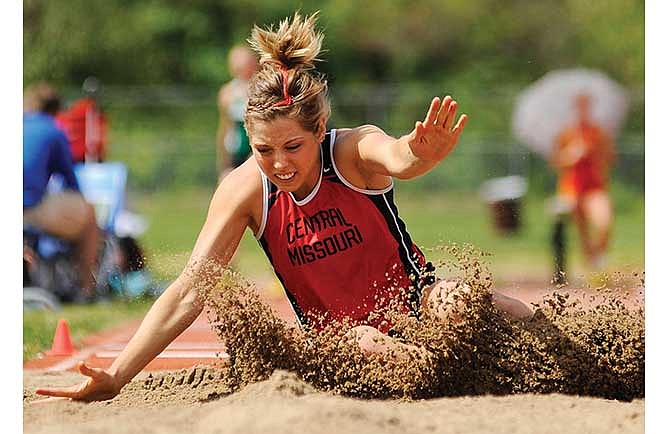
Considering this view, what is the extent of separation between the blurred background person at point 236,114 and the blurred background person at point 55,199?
1441 mm

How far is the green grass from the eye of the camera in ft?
23.9

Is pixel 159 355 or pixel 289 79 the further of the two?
pixel 159 355

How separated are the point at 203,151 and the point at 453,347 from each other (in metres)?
14.6

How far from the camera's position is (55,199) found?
9.33 metres

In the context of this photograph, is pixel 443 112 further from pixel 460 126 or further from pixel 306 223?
pixel 306 223

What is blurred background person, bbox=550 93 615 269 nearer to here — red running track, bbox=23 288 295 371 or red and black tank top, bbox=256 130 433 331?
red running track, bbox=23 288 295 371

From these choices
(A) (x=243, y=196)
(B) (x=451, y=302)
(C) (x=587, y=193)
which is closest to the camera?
(B) (x=451, y=302)

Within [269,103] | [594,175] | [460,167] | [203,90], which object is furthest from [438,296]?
[203,90]

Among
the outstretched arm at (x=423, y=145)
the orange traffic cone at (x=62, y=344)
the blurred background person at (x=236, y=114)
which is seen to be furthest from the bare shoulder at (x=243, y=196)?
the blurred background person at (x=236, y=114)

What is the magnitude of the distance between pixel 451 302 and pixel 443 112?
0.89m

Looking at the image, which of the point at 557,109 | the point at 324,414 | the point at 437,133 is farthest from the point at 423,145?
the point at 557,109

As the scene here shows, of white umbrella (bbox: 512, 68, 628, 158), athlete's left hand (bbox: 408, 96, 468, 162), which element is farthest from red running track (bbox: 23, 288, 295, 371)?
white umbrella (bbox: 512, 68, 628, 158)

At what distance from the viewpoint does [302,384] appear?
4.55 meters

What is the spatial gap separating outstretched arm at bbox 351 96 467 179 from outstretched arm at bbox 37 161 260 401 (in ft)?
2.10
